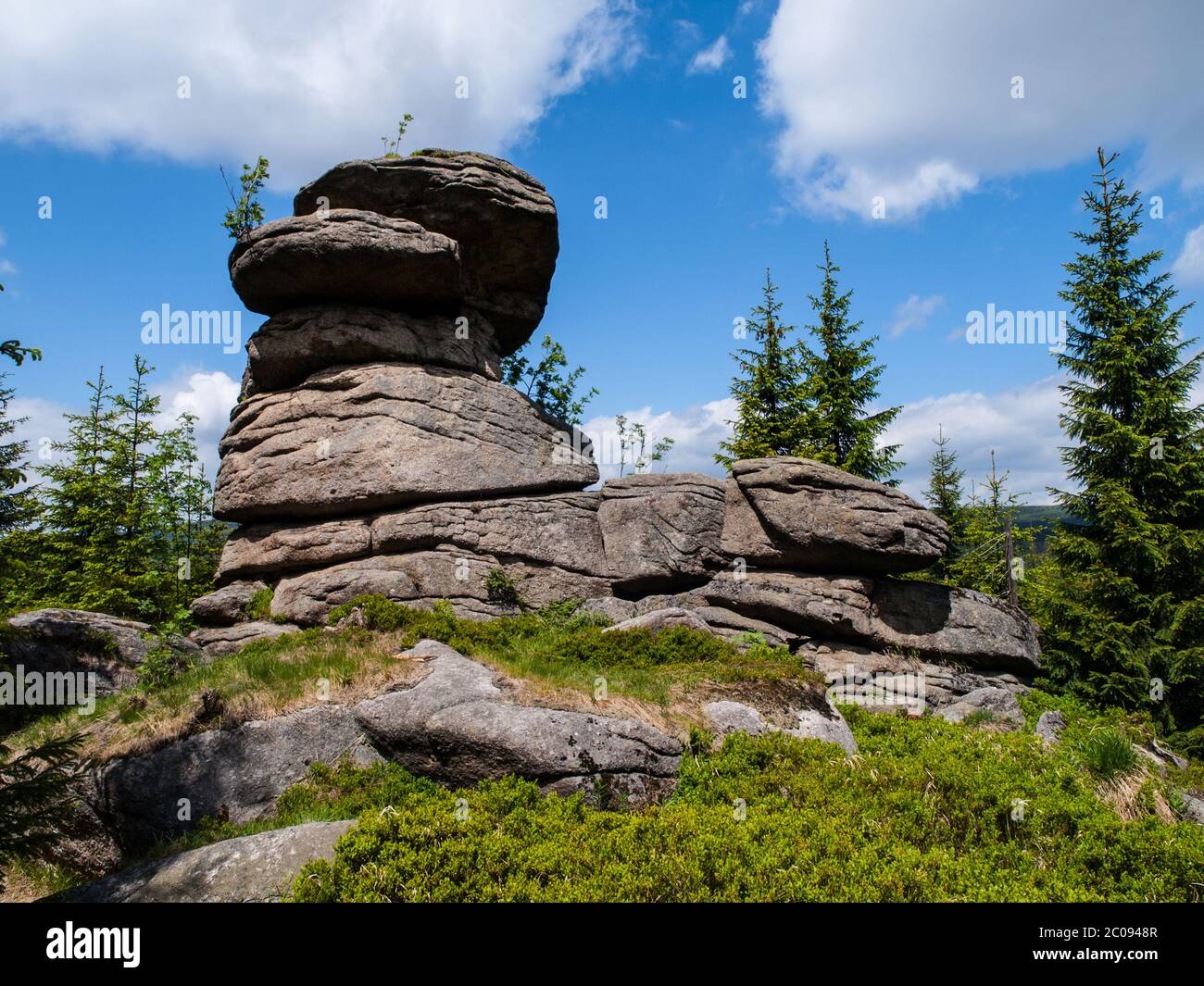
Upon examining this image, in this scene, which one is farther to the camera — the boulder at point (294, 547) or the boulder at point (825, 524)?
the boulder at point (294, 547)

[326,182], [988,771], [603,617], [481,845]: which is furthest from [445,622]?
[326,182]

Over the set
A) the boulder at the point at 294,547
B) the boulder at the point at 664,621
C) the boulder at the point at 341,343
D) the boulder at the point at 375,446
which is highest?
the boulder at the point at 341,343

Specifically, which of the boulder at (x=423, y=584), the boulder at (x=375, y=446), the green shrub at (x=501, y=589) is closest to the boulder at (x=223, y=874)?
the boulder at (x=423, y=584)

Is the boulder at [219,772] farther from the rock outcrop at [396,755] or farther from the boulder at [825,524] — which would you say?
the boulder at [825,524]

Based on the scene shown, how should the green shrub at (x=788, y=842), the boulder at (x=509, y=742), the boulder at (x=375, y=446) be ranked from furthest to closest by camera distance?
the boulder at (x=375, y=446) → the boulder at (x=509, y=742) → the green shrub at (x=788, y=842)

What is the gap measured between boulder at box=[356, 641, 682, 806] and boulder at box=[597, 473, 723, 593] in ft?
35.7

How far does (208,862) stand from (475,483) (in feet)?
47.1

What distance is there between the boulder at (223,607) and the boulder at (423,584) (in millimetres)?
821

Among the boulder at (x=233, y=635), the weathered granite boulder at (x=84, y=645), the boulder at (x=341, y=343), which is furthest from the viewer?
the boulder at (x=341, y=343)

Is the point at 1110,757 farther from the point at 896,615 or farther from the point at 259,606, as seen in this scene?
the point at 259,606

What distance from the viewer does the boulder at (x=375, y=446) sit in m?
20.1

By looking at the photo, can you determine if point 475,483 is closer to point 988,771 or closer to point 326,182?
point 326,182

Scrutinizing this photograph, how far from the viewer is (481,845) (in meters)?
6.57

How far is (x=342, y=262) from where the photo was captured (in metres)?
20.9
